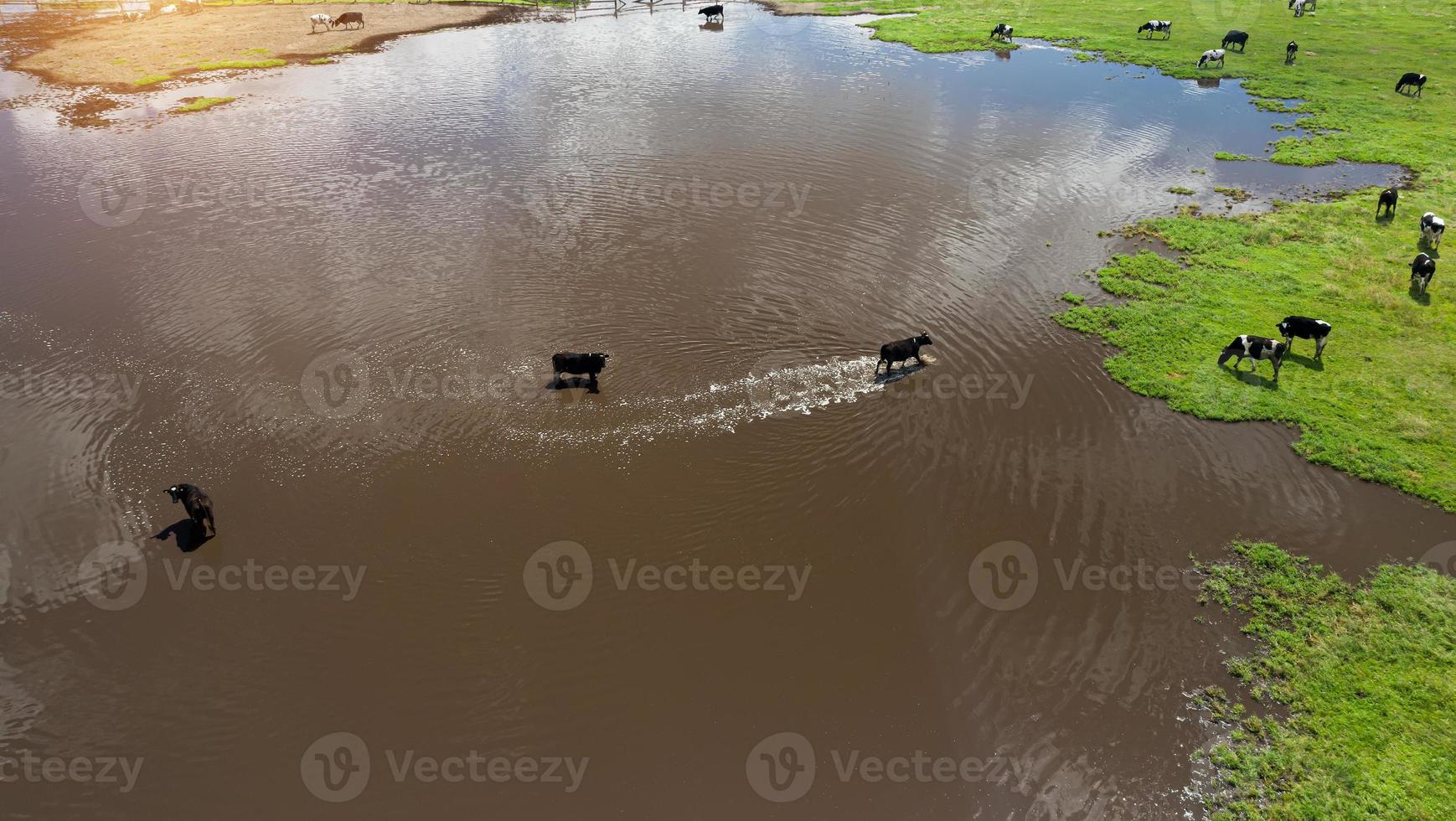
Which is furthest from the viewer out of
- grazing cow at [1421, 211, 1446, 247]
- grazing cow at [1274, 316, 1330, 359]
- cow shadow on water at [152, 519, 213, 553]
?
grazing cow at [1421, 211, 1446, 247]

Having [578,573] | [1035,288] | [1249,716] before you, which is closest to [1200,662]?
[1249,716]

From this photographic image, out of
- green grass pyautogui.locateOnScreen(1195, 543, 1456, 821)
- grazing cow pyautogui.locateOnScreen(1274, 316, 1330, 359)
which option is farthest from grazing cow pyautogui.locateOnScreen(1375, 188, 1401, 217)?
green grass pyautogui.locateOnScreen(1195, 543, 1456, 821)

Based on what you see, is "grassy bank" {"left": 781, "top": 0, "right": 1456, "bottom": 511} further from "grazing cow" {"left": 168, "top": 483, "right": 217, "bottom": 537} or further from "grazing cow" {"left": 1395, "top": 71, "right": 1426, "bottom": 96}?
"grazing cow" {"left": 168, "top": 483, "right": 217, "bottom": 537}

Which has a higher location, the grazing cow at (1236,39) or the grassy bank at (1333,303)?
the grazing cow at (1236,39)

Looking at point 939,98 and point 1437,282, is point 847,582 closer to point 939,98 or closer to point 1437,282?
point 1437,282

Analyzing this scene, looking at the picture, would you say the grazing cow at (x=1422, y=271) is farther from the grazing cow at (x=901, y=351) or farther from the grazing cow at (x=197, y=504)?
the grazing cow at (x=197, y=504)

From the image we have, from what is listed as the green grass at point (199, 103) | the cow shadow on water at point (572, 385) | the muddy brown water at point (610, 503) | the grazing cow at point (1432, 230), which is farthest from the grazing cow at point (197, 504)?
the grazing cow at point (1432, 230)

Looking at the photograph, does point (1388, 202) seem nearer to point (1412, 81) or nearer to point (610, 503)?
point (1412, 81)
